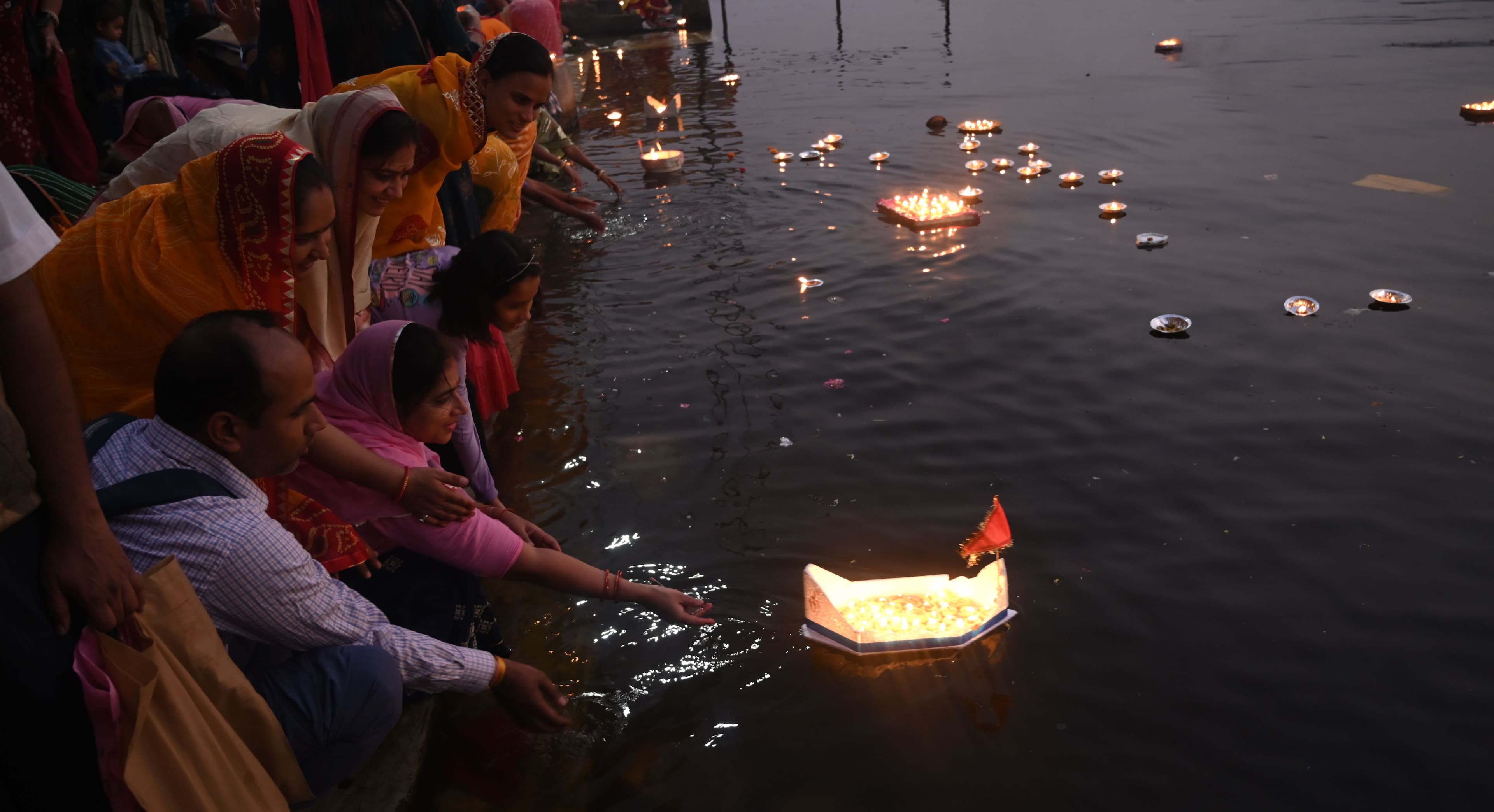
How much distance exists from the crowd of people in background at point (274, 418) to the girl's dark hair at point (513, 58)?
1 centimetres

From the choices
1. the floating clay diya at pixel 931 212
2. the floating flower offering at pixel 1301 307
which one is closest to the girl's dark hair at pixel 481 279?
the floating flower offering at pixel 1301 307

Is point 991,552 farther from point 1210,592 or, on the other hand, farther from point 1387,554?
point 1387,554

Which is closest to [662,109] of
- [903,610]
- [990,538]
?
[990,538]

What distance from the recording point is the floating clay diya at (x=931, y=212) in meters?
7.54

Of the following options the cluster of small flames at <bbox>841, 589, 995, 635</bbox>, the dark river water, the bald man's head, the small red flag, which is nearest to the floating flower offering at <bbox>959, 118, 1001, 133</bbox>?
the dark river water

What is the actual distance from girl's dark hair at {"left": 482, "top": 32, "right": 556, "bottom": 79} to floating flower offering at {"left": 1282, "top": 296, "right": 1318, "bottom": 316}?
4.26m

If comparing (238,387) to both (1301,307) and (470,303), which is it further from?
(1301,307)

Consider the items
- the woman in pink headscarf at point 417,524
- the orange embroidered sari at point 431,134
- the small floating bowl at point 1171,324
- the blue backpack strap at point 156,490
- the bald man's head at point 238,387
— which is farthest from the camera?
the small floating bowl at point 1171,324

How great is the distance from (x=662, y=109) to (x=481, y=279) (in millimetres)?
10322

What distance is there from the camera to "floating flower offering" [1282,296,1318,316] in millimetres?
5629

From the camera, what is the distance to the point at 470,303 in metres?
3.33

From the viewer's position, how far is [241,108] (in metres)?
3.30

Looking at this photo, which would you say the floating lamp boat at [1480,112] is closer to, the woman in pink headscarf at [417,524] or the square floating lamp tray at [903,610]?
the square floating lamp tray at [903,610]

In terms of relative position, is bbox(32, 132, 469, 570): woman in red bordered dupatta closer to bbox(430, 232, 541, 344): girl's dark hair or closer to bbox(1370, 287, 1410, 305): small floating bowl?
bbox(430, 232, 541, 344): girl's dark hair
